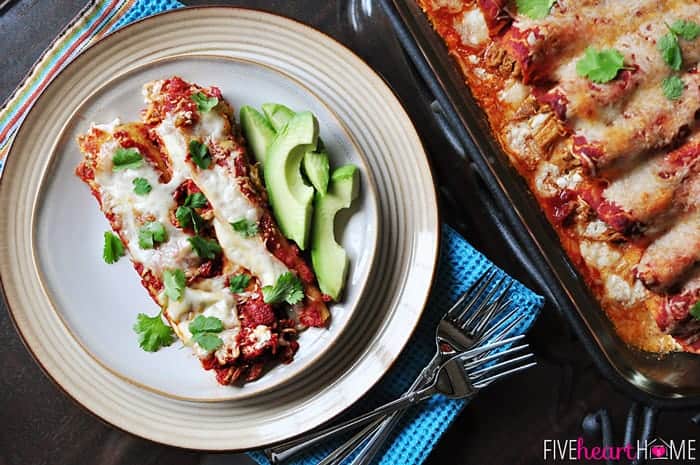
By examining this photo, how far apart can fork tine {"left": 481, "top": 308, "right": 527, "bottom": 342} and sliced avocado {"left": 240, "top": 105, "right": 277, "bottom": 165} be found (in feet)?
2.74

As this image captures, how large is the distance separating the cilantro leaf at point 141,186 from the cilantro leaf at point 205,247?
0.17 metres

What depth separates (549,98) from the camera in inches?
79.9

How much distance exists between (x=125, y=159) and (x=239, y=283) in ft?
1.51

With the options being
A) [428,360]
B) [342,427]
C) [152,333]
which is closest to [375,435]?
[342,427]

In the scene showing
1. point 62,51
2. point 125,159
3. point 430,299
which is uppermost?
point 62,51

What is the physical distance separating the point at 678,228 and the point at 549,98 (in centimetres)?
55

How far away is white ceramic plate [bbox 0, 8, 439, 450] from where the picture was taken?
76.2 inches

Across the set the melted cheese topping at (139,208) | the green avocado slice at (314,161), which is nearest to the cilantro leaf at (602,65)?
the green avocado slice at (314,161)

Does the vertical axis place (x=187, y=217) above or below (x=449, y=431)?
above

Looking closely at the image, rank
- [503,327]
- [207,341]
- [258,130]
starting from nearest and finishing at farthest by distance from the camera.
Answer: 1. [207,341]
2. [258,130]
3. [503,327]

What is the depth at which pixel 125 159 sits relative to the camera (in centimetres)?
187

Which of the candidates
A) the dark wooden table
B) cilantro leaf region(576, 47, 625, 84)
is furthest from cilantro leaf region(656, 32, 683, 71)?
the dark wooden table

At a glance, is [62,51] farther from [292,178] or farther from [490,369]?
[490,369]

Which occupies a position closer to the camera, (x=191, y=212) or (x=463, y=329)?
(x=191, y=212)
